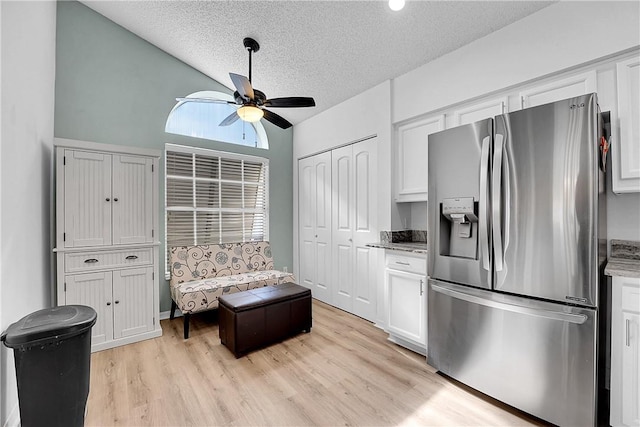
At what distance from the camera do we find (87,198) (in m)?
2.61

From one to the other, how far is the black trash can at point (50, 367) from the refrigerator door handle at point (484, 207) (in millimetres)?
2476

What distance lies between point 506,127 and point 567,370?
58.5 inches

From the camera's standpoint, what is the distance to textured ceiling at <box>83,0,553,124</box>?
236cm

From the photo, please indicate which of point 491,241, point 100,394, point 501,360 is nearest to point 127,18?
point 100,394

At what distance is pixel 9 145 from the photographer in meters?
1.61

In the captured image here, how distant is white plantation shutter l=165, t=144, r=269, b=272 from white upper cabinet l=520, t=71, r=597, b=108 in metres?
3.38

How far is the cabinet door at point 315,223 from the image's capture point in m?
4.07

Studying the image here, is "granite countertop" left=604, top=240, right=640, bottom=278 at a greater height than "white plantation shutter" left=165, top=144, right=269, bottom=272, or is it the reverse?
"white plantation shutter" left=165, top=144, right=269, bottom=272

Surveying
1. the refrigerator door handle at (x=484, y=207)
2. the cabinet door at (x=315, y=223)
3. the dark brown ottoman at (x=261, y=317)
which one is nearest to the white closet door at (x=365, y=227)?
the cabinet door at (x=315, y=223)

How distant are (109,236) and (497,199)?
3.35 metres

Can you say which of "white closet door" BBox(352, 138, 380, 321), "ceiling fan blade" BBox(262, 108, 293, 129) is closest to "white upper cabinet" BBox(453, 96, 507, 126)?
"white closet door" BBox(352, 138, 380, 321)

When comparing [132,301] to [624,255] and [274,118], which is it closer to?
[274,118]

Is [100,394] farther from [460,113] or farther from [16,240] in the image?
[460,113]

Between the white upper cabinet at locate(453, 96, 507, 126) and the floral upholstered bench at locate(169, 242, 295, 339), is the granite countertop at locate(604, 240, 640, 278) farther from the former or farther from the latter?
the floral upholstered bench at locate(169, 242, 295, 339)
